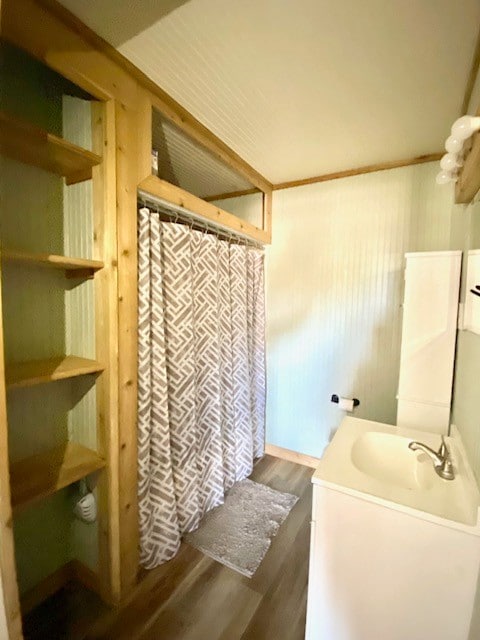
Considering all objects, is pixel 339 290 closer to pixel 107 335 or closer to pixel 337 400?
pixel 337 400

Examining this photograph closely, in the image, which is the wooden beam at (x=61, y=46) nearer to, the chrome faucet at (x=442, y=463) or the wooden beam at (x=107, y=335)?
the wooden beam at (x=107, y=335)

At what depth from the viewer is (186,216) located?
162 centimetres

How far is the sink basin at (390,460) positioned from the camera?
121 cm

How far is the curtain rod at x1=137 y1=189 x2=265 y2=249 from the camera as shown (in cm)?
136

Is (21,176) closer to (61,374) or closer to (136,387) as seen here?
(61,374)

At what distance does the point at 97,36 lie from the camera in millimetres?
1038

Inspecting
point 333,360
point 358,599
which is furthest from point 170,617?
point 333,360

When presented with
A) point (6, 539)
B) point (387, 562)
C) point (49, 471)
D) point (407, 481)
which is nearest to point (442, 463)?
point (407, 481)

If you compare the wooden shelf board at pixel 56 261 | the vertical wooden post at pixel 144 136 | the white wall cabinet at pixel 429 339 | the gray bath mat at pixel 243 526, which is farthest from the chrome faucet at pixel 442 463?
the vertical wooden post at pixel 144 136

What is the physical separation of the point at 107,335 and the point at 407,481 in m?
1.47

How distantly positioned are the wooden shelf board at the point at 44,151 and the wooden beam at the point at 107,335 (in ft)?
0.25

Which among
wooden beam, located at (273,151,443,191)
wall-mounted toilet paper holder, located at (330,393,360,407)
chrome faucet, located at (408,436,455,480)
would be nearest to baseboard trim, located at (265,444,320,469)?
wall-mounted toilet paper holder, located at (330,393,360,407)

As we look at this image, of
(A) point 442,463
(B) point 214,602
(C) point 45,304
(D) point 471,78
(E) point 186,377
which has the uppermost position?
(D) point 471,78

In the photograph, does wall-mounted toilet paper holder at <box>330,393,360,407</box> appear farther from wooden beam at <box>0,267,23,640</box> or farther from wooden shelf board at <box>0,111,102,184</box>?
wooden shelf board at <box>0,111,102,184</box>
